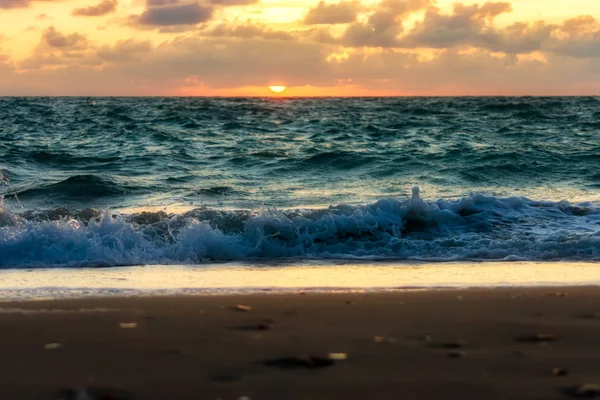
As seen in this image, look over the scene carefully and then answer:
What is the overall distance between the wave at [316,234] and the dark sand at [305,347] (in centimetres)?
309

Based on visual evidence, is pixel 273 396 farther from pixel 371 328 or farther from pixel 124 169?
pixel 124 169

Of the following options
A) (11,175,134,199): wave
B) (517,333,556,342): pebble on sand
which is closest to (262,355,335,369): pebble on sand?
(517,333,556,342): pebble on sand

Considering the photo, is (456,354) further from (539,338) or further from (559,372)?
(539,338)

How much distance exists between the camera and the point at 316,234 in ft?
33.0

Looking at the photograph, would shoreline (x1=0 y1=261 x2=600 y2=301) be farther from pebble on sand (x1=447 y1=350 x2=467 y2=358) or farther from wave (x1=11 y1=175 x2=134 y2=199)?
wave (x1=11 y1=175 x2=134 y2=199)

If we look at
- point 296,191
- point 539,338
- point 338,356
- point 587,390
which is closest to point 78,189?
point 296,191

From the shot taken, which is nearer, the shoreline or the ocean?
the shoreline

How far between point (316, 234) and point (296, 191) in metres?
5.00

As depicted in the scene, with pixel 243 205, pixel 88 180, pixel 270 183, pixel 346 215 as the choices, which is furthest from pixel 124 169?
pixel 346 215

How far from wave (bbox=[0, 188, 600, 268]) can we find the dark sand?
10.1 feet

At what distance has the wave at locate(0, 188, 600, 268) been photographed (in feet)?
29.0

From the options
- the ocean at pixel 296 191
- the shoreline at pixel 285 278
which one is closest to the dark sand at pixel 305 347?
the shoreline at pixel 285 278

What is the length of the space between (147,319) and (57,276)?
2853 mm

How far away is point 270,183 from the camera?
1636 cm
